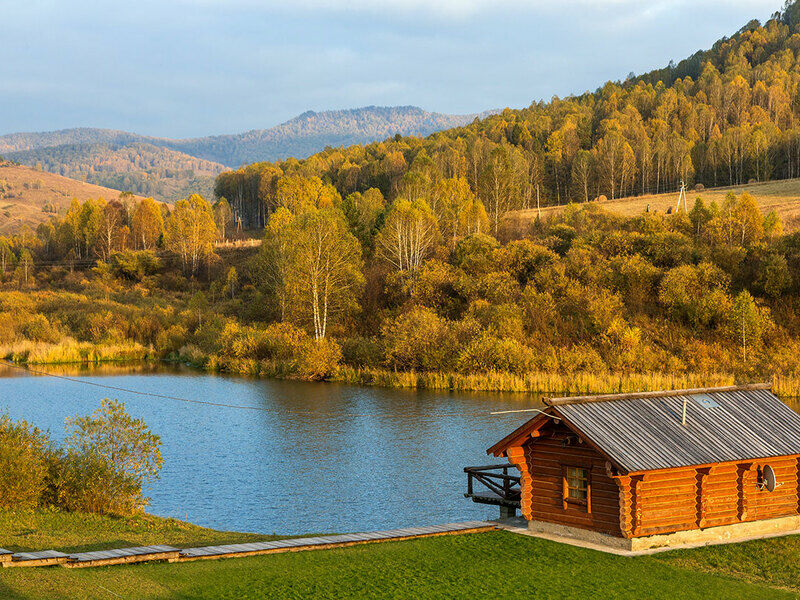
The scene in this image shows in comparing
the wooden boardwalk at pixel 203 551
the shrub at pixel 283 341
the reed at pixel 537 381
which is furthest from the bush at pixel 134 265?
Result: the wooden boardwalk at pixel 203 551

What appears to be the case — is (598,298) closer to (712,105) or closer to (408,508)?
(408,508)

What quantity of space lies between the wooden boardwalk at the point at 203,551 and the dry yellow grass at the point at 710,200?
71669 millimetres

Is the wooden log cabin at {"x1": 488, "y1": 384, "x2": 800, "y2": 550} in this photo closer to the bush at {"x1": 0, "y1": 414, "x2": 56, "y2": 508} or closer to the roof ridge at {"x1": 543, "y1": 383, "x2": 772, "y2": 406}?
the roof ridge at {"x1": 543, "y1": 383, "x2": 772, "y2": 406}

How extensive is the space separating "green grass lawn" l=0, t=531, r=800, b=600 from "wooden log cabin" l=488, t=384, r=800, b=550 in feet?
3.12

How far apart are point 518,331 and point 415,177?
3761 cm

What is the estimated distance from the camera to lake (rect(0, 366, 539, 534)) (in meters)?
27.1

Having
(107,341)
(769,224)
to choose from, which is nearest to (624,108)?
(769,224)

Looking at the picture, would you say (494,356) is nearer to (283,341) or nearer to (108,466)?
(283,341)

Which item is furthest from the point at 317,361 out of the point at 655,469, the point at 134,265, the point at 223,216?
the point at 223,216

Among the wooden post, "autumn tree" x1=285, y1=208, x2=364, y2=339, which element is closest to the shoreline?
"autumn tree" x1=285, y1=208, x2=364, y2=339

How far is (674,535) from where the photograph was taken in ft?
64.8

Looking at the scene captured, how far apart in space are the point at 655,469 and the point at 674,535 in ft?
6.99

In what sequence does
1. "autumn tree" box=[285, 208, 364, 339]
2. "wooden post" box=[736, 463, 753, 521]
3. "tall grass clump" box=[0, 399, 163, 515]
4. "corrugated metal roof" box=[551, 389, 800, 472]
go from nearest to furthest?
Answer: "corrugated metal roof" box=[551, 389, 800, 472] < "wooden post" box=[736, 463, 753, 521] < "tall grass clump" box=[0, 399, 163, 515] < "autumn tree" box=[285, 208, 364, 339]

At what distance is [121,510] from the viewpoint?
23.8 meters
